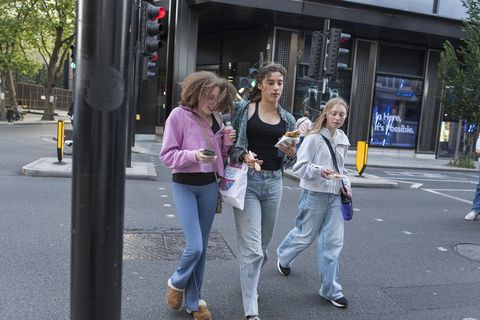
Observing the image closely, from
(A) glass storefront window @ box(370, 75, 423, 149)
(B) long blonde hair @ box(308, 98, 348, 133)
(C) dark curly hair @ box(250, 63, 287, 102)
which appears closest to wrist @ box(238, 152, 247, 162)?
(C) dark curly hair @ box(250, 63, 287, 102)

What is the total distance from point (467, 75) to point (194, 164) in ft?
56.9

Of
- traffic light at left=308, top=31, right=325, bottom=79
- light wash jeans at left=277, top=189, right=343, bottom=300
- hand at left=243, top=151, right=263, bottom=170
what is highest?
traffic light at left=308, top=31, right=325, bottom=79

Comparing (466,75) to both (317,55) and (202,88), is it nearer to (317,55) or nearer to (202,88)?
(317,55)

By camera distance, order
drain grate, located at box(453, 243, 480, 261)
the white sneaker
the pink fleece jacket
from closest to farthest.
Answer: the pink fleece jacket
drain grate, located at box(453, 243, 480, 261)
the white sneaker

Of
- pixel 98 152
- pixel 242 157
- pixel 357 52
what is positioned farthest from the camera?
pixel 357 52

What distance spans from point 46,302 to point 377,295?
2.97 m

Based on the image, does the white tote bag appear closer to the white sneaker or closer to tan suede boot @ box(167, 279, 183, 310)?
tan suede boot @ box(167, 279, 183, 310)

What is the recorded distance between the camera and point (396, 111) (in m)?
21.9

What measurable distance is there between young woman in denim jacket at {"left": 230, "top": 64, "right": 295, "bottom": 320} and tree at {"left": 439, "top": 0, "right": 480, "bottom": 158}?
52.7 feet

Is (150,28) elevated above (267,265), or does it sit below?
above

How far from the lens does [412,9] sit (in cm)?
1930

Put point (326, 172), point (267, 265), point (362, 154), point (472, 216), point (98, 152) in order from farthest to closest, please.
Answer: point (362, 154), point (472, 216), point (267, 265), point (326, 172), point (98, 152)

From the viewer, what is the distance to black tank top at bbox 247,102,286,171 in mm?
3625

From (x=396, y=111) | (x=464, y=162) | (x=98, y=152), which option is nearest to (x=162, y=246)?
(x=98, y=152)
